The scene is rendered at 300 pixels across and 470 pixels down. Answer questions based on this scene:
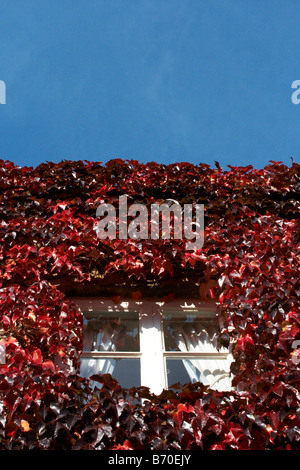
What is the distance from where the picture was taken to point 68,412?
304 centimetres

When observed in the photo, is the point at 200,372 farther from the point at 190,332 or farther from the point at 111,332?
the point at 111,332

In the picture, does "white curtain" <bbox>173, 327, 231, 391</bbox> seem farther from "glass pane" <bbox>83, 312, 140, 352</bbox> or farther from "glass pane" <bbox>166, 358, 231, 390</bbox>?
"glass pane" <bbox>83, 312, 140, 352</bbox>

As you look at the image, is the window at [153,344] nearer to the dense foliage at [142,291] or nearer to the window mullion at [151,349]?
the window mullion at [151,349]

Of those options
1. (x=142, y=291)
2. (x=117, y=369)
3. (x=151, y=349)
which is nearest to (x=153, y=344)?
(x=151, y=349)

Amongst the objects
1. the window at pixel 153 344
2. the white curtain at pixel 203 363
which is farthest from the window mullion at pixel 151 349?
the white curtain at pixel 203 363

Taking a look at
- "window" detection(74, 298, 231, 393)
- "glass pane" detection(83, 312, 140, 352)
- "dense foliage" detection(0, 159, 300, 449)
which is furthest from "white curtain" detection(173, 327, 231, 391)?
"glass pane" detection(83, 312, 140, 352)

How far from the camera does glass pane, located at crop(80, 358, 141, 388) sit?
364 cm

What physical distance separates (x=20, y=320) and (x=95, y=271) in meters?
0.83

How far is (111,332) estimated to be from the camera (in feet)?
13.1

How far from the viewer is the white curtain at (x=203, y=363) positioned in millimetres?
3658
